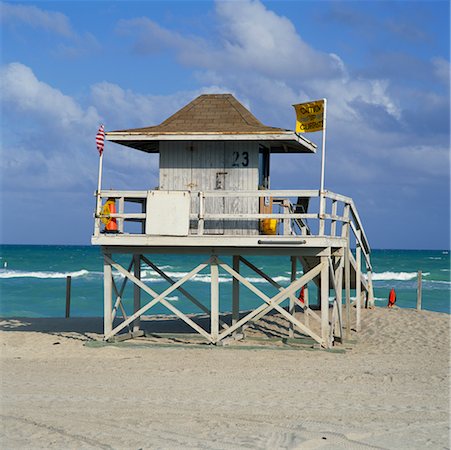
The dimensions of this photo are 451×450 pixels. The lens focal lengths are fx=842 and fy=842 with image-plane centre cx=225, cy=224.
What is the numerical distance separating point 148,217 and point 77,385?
492cm

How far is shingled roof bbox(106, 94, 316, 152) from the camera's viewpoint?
18.3 metres

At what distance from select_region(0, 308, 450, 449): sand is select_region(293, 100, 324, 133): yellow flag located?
4887 mm

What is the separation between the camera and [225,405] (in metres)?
12.8

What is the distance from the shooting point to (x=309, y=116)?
1817 cm

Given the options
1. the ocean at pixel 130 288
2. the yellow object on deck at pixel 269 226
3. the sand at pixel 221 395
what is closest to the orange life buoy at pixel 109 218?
the sand at pixel 221 395

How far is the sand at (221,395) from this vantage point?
10.7 meters

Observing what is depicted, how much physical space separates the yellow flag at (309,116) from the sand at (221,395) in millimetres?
4887

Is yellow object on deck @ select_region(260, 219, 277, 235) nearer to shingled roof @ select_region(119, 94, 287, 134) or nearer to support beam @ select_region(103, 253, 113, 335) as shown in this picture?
shingled roof @ select_region(119, 94, 287, 134)

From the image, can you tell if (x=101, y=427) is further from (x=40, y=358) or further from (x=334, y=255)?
(x=334, y=255)

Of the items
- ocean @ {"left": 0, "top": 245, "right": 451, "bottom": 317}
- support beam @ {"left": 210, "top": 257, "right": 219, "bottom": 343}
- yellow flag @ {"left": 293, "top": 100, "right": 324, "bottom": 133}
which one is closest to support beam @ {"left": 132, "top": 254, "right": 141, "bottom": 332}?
support beam @ {"left": 210, "top": 257, "right": 219, "bottom": 343}

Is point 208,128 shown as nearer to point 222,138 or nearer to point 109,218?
point 222,138

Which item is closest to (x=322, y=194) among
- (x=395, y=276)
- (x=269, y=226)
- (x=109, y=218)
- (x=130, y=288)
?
(x=269, y=226)

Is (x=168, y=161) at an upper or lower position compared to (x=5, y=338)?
upper

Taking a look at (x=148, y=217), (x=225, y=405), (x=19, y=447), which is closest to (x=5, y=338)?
(x=148, y=217)
